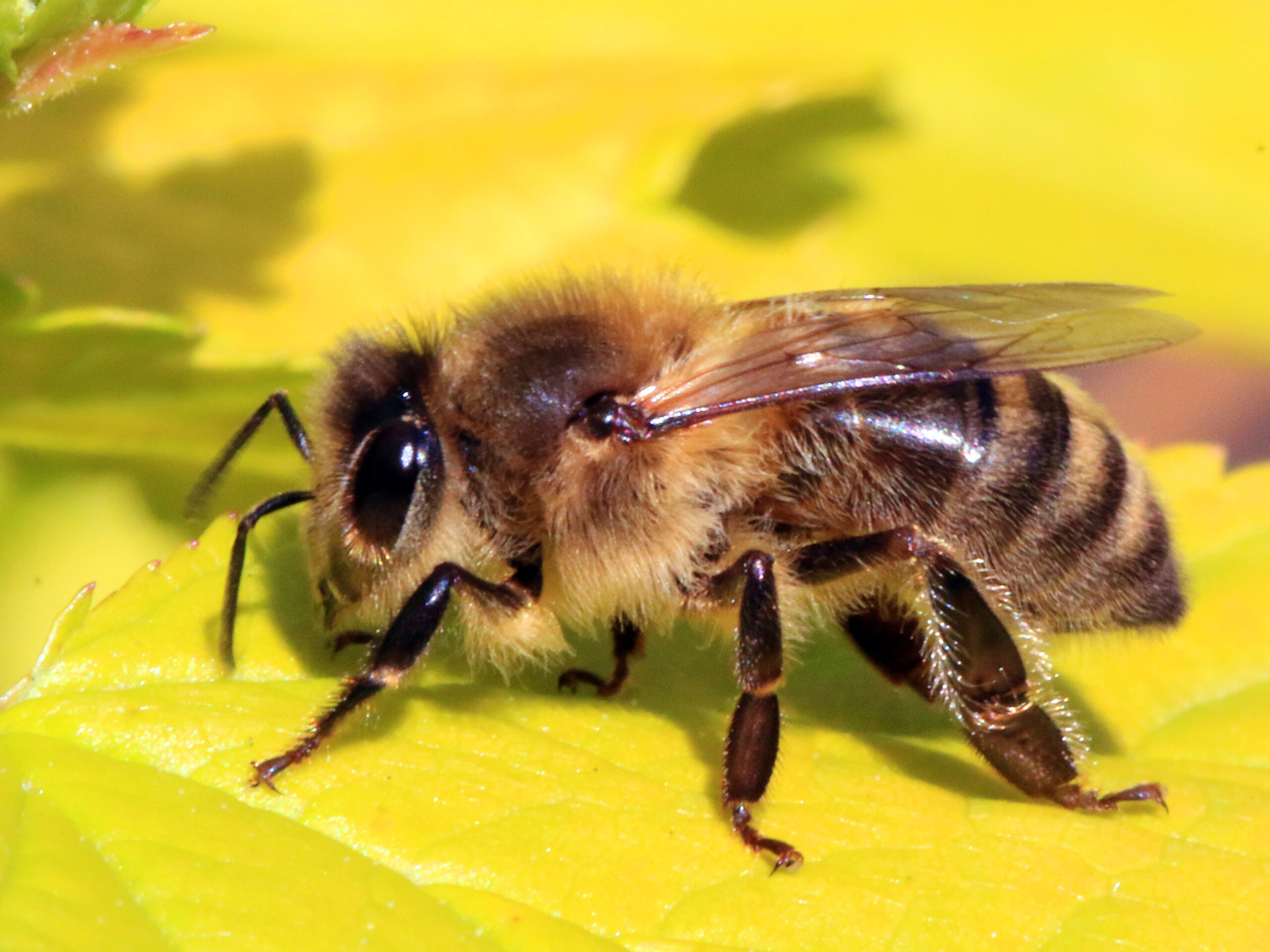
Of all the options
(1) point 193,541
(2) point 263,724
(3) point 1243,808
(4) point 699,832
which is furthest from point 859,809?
(1) point 193,541

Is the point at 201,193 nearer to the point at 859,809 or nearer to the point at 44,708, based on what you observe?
the point at 44,708

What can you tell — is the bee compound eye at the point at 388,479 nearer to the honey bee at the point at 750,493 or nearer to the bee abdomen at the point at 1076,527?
the honey bee at the point at 750,493

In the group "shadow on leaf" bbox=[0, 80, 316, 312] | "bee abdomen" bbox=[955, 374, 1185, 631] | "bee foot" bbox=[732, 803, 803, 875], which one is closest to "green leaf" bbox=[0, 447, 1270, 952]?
"bee foot" bbox=[732, 803, 803, 875]

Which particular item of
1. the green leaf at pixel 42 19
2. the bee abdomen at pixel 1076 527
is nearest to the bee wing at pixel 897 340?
the bee abdomen at pixel 1076 527

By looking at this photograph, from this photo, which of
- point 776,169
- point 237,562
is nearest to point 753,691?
point 237,562

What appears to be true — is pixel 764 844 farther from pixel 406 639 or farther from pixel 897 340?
pixel 897 340

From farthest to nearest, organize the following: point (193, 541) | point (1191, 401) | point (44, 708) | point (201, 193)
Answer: point (1191, 401), point (201, 193), point (193, 541), point (44, 708)
